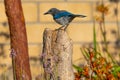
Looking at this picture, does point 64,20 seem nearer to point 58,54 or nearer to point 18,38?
point 18,38

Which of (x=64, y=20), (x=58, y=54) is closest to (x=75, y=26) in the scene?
(x=64, y=20)

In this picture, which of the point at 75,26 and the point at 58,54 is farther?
the point at 75,26

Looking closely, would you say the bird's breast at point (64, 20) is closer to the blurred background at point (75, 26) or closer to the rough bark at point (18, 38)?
the rough bark at point (18, 38)

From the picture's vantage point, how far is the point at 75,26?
7609mm

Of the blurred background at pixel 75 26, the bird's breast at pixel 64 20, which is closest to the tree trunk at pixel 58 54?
the bird's breast at pixel 64 20

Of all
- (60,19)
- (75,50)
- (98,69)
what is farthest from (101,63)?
(75,50)

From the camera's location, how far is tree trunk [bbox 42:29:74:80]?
505 cm

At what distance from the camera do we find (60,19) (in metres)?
5.67

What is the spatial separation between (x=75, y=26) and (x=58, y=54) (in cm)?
254

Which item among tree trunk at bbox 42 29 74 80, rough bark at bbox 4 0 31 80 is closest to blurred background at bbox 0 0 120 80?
rough bark at bbox 4 0 31 80

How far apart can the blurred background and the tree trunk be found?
241 centimetres

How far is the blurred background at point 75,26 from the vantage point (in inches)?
297

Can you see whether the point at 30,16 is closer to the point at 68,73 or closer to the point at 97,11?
the point at 97,11

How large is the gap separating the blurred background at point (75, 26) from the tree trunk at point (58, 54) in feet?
7.91
